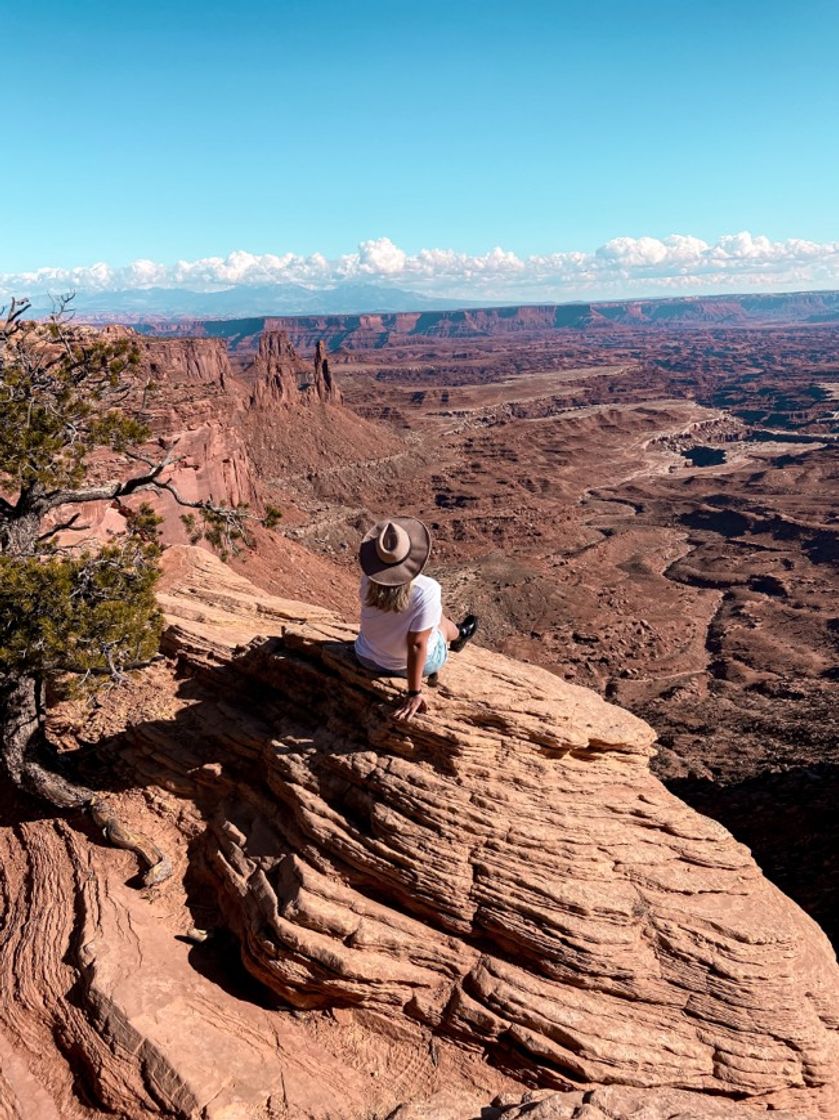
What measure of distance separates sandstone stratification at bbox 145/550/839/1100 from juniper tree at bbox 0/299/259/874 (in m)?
1.71

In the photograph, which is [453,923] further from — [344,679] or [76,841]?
[76,841]

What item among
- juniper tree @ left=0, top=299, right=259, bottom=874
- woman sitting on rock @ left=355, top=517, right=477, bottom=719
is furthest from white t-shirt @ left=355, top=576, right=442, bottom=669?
juniper tree @ left=0, top=299, right=259, bottom=874

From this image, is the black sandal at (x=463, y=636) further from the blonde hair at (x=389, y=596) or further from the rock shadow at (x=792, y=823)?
the rock shadow at (x=792, y=823)

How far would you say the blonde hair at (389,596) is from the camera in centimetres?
679

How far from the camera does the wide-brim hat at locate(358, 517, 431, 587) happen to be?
6633mm

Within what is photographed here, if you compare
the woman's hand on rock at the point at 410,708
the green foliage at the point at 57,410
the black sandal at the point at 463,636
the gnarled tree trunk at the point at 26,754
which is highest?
the green foliage at the point at 57,410

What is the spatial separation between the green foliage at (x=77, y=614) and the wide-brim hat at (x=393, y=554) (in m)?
3.40

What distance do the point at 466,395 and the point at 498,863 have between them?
488 ft

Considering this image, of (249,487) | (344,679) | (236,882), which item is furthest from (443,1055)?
(249,487)

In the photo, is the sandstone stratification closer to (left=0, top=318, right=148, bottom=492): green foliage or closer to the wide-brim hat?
the wide-brim hat

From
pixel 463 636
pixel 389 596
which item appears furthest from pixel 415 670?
pixel 463 636

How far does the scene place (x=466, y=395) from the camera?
151 meters

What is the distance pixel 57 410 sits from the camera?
9125mm

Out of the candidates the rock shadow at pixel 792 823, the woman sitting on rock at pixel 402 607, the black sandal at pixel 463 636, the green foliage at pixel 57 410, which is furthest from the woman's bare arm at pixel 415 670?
the rock shadow at pixel 792 823
